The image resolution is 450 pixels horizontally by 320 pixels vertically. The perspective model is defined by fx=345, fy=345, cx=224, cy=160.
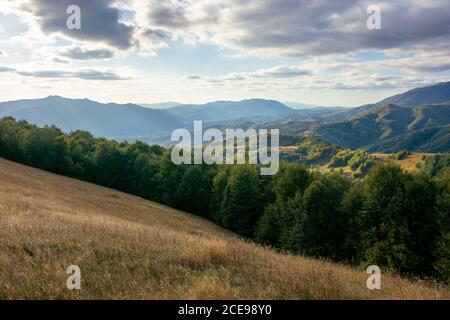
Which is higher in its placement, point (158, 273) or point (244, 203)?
point (158, 273)

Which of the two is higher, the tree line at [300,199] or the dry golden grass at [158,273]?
the dry golden grass at [158,273]

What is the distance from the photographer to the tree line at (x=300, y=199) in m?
35.8

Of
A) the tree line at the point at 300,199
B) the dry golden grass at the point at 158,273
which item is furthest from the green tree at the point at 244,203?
the dry golden grass at the point at 158,273

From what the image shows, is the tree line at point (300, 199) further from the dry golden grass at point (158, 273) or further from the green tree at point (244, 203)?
the dry golden grass at point (158, 273)

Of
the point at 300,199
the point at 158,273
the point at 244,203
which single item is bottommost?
the point at 244,203

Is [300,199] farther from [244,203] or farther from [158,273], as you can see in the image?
[158,273]

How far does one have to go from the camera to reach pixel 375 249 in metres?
36.2

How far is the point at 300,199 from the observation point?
144 feet

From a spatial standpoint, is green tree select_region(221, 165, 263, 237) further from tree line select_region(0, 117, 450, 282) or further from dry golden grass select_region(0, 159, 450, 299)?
dry golden grass select_region(0, 159, 450, 299)

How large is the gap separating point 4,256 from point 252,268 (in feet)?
20.9

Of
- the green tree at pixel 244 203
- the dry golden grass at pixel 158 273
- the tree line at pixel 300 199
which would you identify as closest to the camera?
the dry golden grass at pixel 158 273

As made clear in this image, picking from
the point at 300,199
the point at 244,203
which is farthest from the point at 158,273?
the point at 244,203

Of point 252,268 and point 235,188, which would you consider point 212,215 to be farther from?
point 252,268
